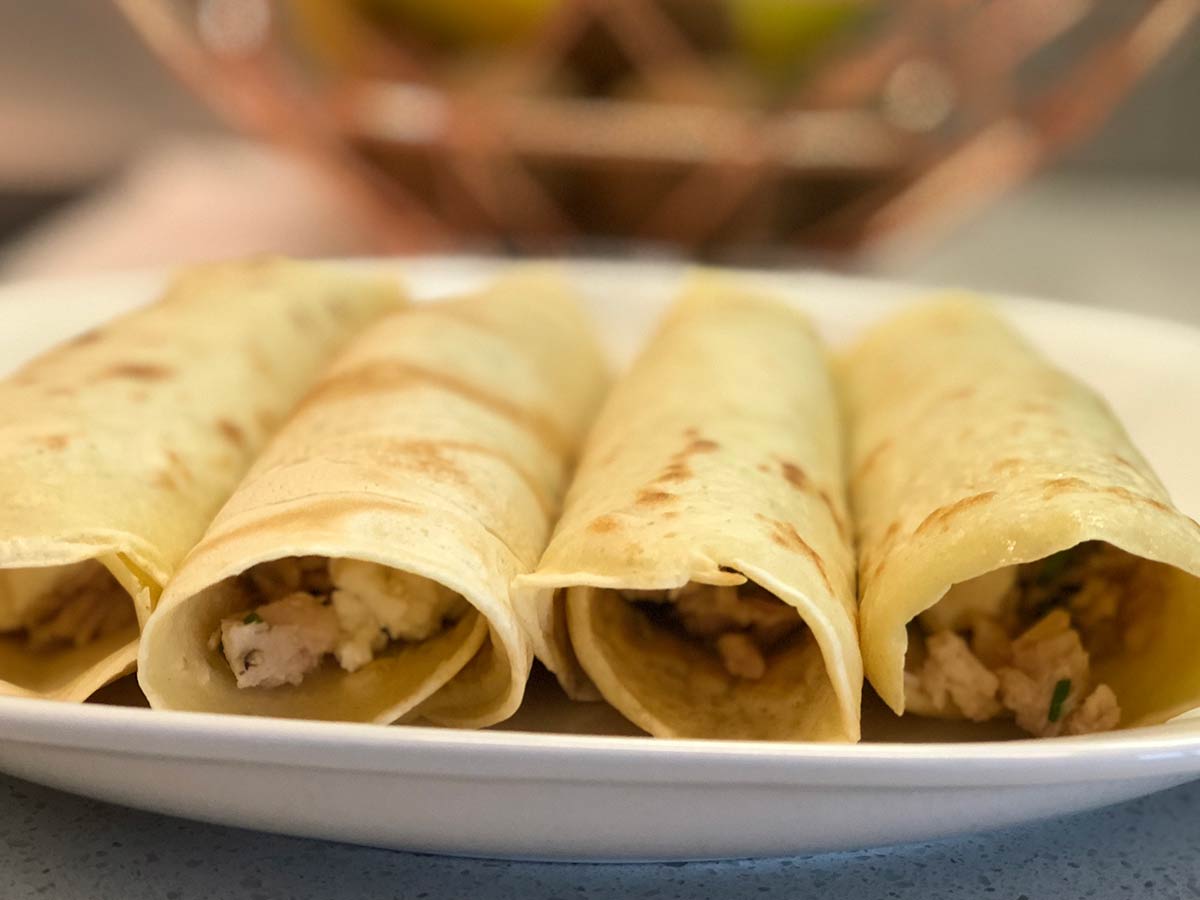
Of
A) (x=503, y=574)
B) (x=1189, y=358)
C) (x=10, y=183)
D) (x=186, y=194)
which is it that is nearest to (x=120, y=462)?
(x=503, y=574)

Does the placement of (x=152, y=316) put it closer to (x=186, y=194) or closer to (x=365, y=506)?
(x=365, y=506)

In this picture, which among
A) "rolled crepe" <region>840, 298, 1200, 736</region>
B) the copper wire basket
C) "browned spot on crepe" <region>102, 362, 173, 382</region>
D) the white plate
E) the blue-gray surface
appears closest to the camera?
the white plate

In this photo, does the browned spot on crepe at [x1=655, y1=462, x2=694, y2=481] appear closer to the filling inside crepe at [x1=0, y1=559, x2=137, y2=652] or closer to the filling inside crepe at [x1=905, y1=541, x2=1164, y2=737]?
the filling inside crepe at [x1=905, y1=541, x2=1164, y2=737]

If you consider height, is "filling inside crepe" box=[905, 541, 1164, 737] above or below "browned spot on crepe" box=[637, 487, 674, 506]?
below

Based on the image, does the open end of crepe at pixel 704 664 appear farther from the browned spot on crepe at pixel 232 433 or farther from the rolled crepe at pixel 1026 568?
the browned spot on crepe at pixel 232 433

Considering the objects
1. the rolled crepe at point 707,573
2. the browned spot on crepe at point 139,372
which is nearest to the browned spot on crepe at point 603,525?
the rolled crepe at point 707,573

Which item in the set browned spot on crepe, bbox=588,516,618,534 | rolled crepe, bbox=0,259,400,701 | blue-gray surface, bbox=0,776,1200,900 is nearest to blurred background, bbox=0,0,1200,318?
rolled crepe, bbox=0,259,400,701

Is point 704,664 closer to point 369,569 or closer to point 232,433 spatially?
point 369,569
